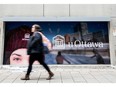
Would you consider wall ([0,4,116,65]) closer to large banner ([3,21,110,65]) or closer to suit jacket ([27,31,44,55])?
large banner ([3,21,110,65])

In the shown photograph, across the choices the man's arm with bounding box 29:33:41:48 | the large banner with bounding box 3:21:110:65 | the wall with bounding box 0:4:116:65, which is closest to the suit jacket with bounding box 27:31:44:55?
the man's arm with bounding box 29:33:41:48

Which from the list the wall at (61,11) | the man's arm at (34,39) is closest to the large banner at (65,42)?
the wall at (61,11)

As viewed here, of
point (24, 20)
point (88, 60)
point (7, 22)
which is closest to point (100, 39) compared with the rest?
point (88, 60)

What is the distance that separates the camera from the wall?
12.9 m

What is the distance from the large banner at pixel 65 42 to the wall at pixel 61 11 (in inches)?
15.4

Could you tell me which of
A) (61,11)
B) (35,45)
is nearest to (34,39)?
(35,45)

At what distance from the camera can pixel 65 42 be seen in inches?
523

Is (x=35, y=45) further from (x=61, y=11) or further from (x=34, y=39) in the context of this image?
(x=61, y=11)

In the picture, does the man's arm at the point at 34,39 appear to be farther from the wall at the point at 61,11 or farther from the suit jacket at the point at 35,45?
the wall at the point at 61,11

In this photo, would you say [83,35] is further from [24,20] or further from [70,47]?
[24,20]

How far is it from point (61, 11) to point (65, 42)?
65.5 inches

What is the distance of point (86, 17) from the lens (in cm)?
1270

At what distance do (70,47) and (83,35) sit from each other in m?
0.96

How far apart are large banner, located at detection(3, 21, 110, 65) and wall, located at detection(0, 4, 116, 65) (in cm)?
39
